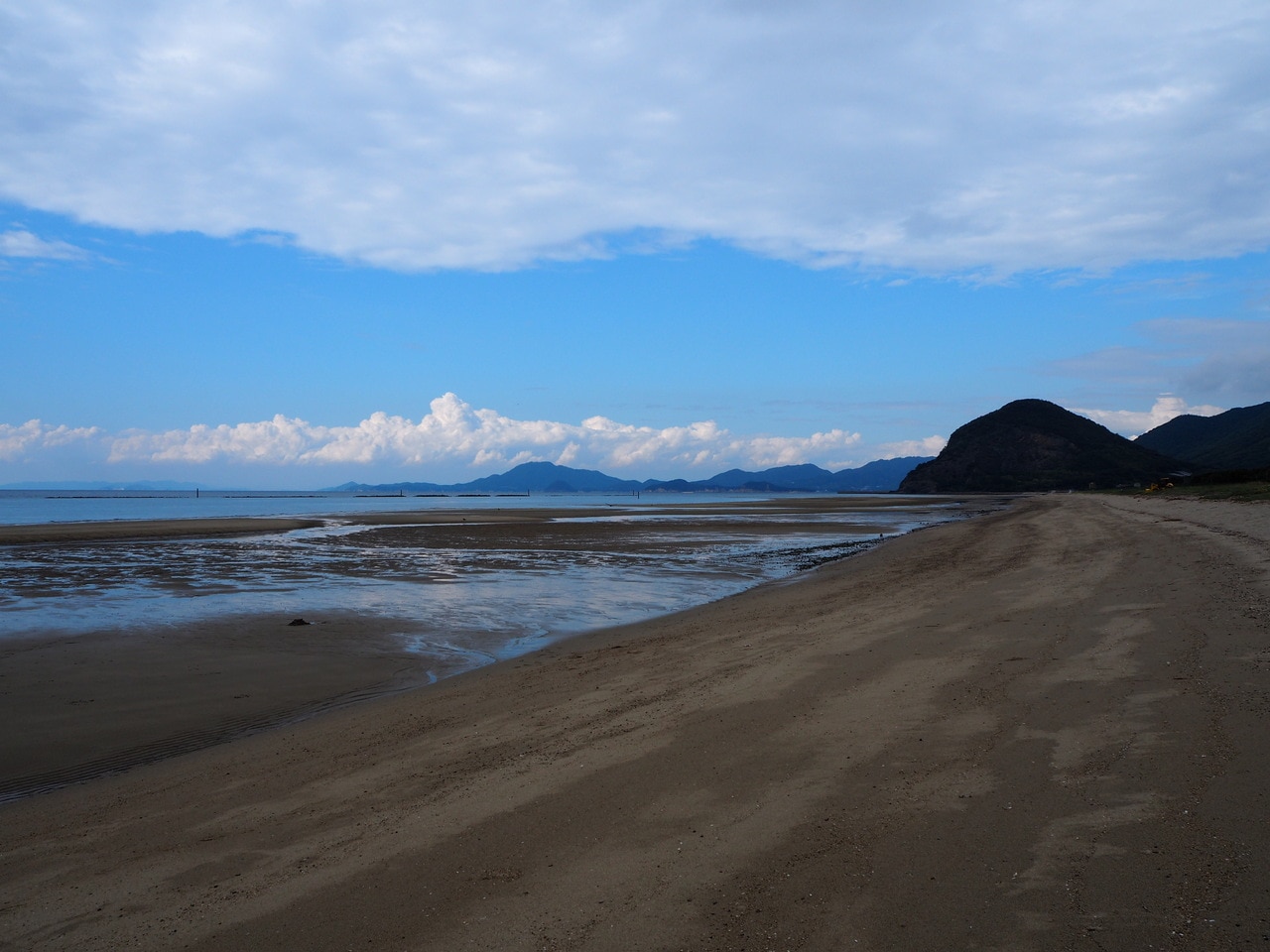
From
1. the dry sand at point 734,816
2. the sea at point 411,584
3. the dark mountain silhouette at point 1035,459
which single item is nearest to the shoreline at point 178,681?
the sea at point 411,584

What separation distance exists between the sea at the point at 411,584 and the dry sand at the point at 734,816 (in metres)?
5.34

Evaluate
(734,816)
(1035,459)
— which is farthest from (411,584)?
(1035,459)

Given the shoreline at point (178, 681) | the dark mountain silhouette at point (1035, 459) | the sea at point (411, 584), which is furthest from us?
the dark mountain silhouette at point (1035, 459)

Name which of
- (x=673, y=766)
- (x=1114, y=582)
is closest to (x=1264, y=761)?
(x=673, y=766)

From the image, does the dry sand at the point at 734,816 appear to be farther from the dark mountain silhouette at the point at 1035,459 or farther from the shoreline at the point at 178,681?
the dark mountain silhouette at the point at 1035,459

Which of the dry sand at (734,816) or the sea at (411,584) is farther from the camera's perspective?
the sea at (411,584)

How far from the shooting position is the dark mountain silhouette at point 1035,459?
505ft

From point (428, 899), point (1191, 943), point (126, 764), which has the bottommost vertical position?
point (126, 764)

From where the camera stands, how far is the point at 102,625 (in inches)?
576

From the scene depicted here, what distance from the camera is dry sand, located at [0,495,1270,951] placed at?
11.9 feet

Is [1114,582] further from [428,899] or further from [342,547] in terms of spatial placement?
[342,547]

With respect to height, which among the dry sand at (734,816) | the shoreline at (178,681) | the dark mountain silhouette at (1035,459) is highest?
the dark mountain silhouette at (1035,459)

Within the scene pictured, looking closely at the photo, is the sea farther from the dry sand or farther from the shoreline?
the dry sand

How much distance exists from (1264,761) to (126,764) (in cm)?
978
